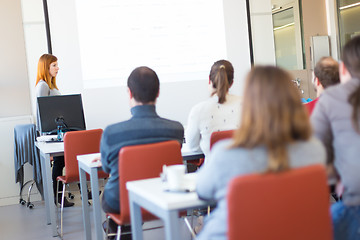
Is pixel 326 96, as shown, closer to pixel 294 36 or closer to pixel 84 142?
pixel 84 142

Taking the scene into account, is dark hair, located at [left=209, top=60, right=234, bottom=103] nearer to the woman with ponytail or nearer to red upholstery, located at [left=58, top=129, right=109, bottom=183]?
red upholstery, located at [left=58, top=129, right=109, bottom=183]

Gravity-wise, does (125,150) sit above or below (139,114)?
below

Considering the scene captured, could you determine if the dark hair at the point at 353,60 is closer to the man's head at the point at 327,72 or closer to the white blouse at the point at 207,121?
the man's head at the point at 327,72

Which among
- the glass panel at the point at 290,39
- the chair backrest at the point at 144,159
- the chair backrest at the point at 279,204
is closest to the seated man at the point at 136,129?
the chair backrest at the point at 144,159

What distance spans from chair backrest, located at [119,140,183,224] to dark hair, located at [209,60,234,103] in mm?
953

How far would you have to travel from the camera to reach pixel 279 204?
5.23 ft

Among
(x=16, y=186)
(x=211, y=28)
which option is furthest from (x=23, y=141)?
(x=211, y=28)

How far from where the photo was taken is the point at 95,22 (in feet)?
19.7

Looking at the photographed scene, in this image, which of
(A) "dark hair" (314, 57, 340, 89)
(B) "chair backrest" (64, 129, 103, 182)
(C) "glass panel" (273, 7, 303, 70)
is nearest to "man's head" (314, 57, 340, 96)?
(A) "dark hair" (314, 57, 340, 89)

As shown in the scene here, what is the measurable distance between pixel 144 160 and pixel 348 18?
6487 mm

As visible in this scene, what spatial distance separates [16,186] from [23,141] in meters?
0.63

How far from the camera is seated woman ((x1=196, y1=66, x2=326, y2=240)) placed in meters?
1.59

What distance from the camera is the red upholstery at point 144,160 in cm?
252

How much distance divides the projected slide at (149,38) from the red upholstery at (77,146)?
1.93 meters
